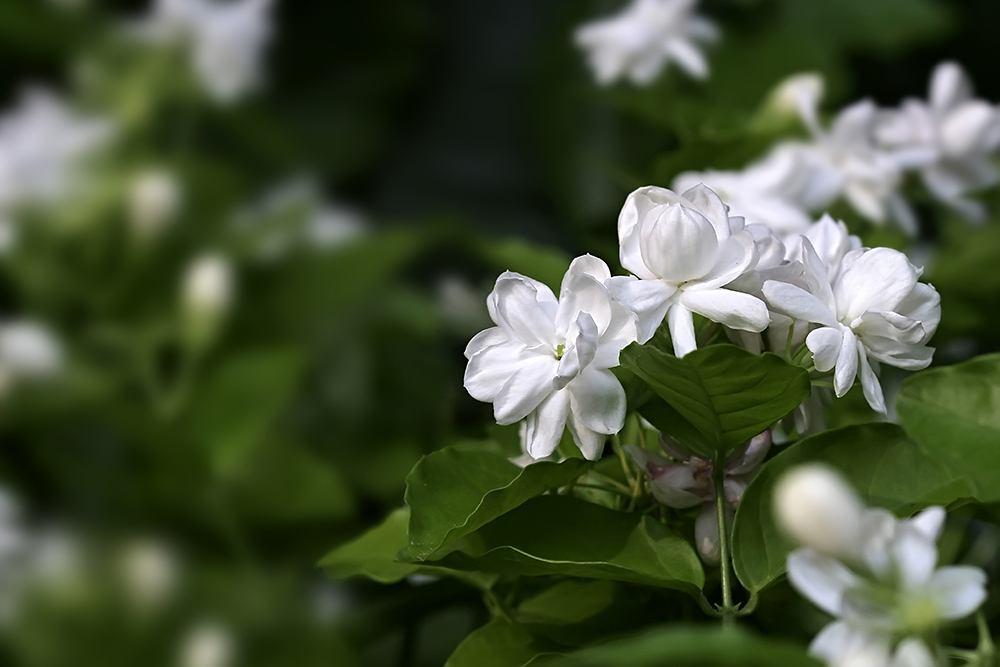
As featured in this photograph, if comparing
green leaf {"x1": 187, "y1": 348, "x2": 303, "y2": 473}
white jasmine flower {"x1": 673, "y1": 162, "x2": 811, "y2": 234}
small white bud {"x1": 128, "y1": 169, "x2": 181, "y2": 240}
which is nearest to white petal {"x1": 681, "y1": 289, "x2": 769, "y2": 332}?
white jasmine flower {"x1": 673, "y1": 162, "x2": 811, "y2": 234}

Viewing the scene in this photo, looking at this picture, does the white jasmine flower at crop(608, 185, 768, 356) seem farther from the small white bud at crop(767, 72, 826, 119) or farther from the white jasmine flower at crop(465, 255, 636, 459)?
the small white bud at crop(767, 72, 826, 119)

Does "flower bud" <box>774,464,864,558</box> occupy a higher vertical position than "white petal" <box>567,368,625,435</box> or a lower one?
lower

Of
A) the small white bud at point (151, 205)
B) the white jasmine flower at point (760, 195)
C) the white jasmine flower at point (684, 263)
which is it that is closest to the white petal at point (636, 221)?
the white jasmine flower at point (684, 263)

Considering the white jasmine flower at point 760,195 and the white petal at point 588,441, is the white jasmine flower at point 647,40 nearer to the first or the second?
the white jasmine flower at point 760,195

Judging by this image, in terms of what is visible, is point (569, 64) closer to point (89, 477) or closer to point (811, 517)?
point (89, 477)

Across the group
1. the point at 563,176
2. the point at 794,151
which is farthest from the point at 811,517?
the point at 563,176
